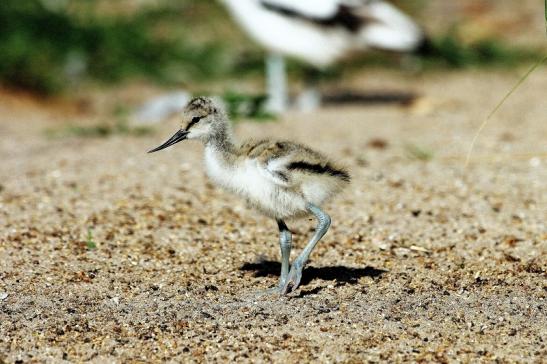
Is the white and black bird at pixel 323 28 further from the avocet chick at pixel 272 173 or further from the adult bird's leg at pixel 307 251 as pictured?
the adult bird's leg at pixel 307 251

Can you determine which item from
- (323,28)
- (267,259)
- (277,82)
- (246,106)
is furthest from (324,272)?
(277,82)

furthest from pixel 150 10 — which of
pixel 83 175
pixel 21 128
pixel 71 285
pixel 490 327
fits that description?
pixel 490 327

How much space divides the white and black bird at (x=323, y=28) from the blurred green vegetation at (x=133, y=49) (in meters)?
0.64

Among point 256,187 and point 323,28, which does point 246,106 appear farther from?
point 256,187

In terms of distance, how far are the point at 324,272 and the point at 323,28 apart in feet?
12.4

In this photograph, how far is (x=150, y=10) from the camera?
980 cm

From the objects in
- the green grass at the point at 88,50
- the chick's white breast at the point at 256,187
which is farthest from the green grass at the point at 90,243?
the green grass at the point at 88,50

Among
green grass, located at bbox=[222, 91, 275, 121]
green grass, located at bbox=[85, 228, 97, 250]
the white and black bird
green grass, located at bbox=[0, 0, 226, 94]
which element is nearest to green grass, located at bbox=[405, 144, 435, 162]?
green grass, located at bbox=[222, 91, 275, 121]

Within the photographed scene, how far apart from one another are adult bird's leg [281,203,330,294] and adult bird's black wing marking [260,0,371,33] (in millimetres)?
4005

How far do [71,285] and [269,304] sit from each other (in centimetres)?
75

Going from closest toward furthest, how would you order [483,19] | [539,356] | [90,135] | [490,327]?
[539,356] → [490,327] → [90,135] → [483,19]

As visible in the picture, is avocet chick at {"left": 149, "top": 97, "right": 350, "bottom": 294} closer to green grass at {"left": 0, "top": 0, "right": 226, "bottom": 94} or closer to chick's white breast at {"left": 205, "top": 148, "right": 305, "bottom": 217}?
chick's white breast at {"left": 205, "top": 148, "right": 305, "bottom": 217}

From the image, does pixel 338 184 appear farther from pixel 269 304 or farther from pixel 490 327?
pixel 490 327

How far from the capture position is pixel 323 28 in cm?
714
